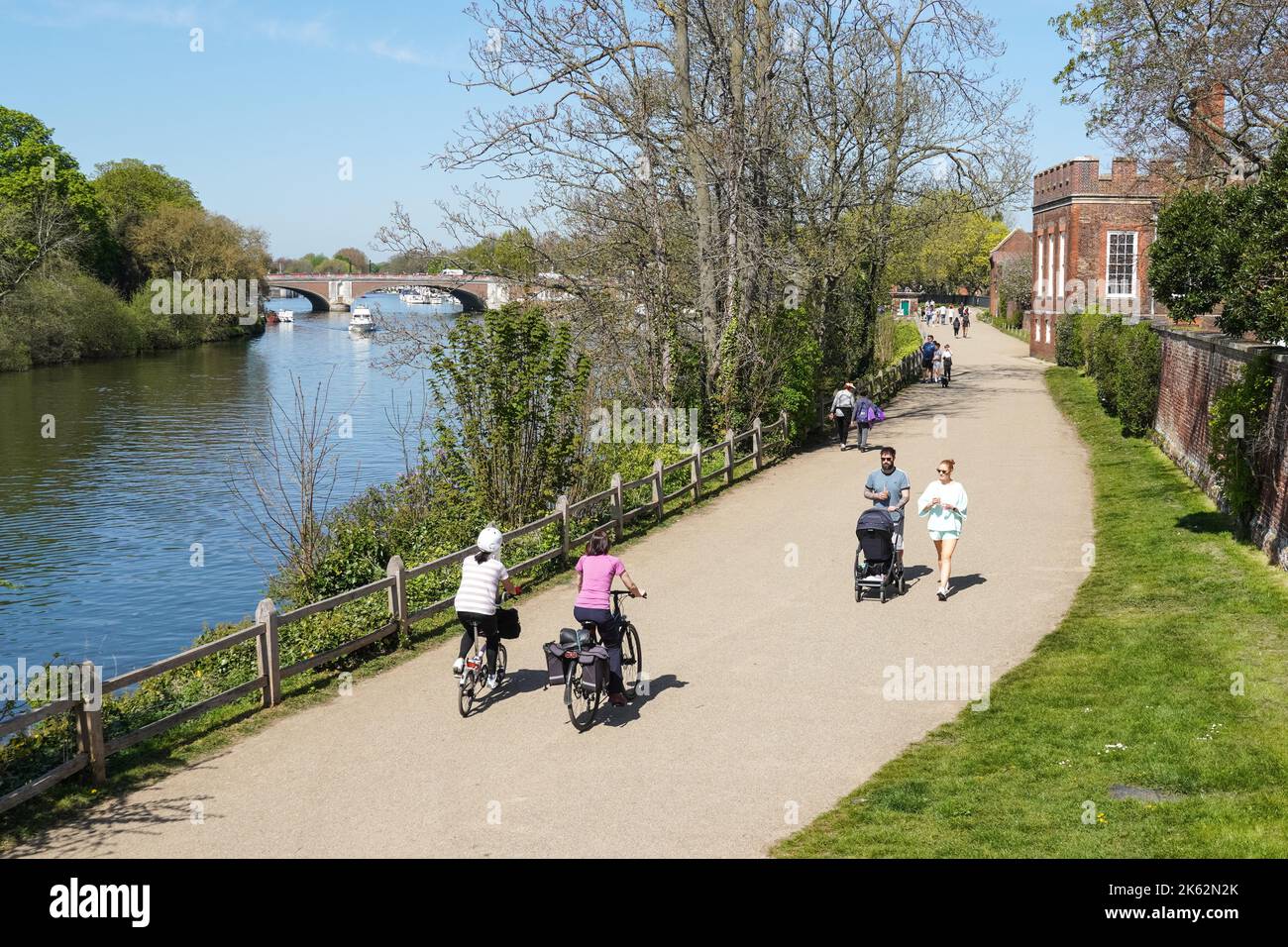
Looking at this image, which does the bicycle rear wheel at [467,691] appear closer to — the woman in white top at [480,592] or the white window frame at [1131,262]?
the woman in white top at [480,592]

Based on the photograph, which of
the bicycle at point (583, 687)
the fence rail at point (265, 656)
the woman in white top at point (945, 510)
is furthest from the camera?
the woman in white top at point (945, 510)

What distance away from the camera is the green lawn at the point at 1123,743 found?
28.1 feet

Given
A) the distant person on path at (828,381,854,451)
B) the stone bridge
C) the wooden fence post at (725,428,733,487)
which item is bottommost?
the wooden fence post at (725,428,733,487)

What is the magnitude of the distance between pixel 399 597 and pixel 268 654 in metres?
2.31

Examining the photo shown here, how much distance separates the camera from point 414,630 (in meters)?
15.6

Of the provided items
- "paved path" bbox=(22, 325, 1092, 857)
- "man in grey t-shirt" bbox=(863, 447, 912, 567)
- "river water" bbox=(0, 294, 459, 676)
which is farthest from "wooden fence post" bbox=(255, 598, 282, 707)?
"river water" bbox=(0, 294, 459, 676)

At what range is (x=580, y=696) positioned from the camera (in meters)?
11.7

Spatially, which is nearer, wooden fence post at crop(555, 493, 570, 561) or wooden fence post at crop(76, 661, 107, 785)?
wooden fence post at crop(76, 661, 107, 785)

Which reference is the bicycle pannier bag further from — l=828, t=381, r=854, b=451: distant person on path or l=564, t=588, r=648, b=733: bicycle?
l=828, t=381, r=854, b=451: distant person on path

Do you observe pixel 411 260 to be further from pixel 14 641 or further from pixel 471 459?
pixel 14 641

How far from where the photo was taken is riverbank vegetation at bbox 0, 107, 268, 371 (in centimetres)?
6469

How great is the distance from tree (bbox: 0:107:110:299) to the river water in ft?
22.6

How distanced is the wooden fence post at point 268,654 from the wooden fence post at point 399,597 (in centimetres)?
213

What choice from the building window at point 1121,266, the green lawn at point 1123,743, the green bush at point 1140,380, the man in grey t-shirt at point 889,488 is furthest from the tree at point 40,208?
the green lawn at point 1123,743
